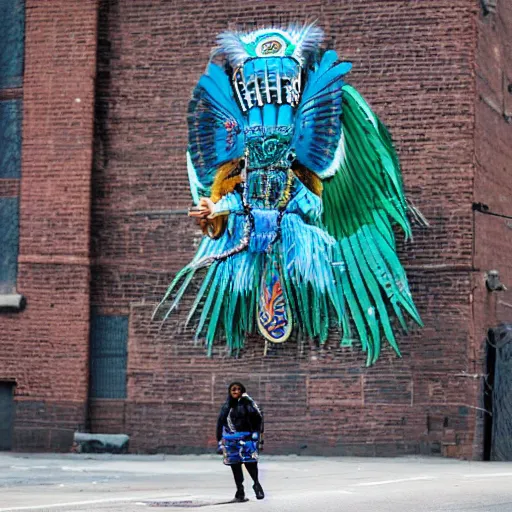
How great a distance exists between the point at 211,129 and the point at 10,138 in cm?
360

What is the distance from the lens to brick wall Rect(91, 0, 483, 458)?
71.7 feet

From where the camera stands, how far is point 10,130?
77.6ft

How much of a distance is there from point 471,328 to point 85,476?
6.77 metres

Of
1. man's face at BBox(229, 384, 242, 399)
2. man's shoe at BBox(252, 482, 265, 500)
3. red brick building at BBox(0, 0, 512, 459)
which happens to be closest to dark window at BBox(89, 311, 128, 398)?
red brick building at BBox(0, 0, 512, 459)

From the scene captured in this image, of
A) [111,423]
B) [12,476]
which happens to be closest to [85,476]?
[12,476]

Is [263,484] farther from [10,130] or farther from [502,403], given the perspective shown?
[10,130]

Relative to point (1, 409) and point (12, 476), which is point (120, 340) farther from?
point (12, 476)

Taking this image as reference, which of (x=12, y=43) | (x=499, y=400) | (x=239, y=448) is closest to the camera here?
(x=239, y=448)

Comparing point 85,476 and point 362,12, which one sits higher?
point 362,12

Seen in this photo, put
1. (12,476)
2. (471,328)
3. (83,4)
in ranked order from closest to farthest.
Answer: (12,476)
(471,328)
(83,4)

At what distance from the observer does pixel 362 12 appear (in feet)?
73.4

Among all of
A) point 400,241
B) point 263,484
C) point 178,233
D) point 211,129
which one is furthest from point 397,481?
point 211,129

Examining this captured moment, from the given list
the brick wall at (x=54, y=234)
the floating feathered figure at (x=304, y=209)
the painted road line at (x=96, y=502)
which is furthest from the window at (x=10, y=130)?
the painted road line at (x=96, y=502)

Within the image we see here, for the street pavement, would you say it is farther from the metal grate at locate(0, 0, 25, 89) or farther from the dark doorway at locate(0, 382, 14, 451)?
the metal grate at locate(0, 0, 25, 89)
